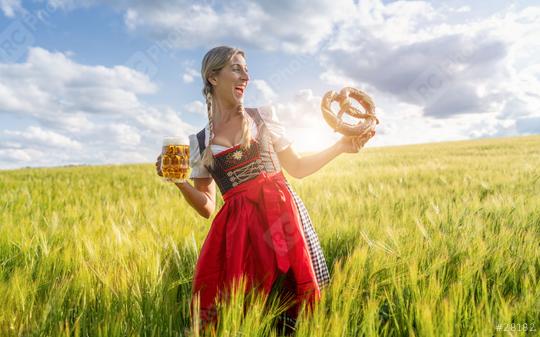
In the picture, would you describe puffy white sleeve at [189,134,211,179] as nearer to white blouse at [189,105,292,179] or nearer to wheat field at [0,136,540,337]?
white blouse at [189,105,292,179]

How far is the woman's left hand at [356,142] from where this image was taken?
188cm

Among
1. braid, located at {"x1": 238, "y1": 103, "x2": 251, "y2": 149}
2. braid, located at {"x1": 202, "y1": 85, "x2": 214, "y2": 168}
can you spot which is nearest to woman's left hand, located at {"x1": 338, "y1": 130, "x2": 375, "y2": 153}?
braid, located at {"x1": 238, "y1": 103, "x2": 251, "y2": 149}

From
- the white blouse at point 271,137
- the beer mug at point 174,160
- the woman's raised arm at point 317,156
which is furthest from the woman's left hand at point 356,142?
the beer mug at point 174,160

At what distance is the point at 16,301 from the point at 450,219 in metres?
2.51

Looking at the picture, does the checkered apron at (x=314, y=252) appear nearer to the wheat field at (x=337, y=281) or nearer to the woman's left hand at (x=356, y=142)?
the wheat field at (x=337, y=281)

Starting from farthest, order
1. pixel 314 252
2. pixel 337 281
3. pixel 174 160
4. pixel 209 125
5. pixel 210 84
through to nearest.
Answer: pixel 210 84 → pixel 209 125 → pixel 314 252 → pixel 174 160 → pixel 337 281

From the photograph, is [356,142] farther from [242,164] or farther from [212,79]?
[212,79]

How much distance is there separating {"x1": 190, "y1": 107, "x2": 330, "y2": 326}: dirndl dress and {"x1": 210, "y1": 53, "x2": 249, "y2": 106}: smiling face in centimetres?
25

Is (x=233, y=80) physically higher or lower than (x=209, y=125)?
higher

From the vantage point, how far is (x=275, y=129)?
2037mm

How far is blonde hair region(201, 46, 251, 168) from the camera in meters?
1.85

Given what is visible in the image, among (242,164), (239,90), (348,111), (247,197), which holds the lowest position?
(247,197)

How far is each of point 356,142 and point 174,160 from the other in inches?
34.6

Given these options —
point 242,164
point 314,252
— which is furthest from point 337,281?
point 242,164
